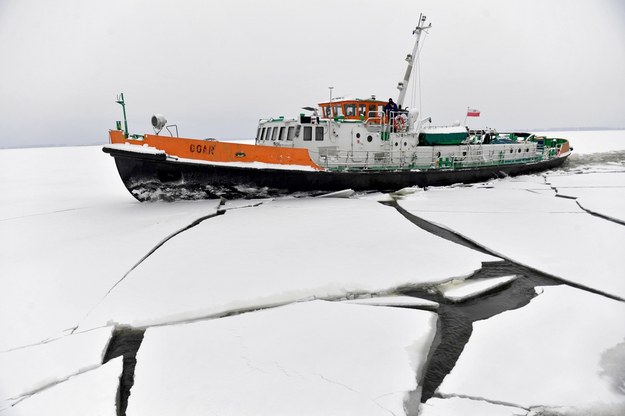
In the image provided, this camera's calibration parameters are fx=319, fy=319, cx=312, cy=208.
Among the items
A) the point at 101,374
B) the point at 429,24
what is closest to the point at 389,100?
the point at 429,24

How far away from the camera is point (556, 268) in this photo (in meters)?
4.95

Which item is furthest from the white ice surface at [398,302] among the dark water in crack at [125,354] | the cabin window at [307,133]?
the cabin window at [307,133]

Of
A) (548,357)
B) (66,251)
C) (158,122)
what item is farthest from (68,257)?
(548,357)

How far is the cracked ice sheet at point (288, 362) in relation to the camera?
2561mm

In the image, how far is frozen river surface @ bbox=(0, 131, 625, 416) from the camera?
2.66 m

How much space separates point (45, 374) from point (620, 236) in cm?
912

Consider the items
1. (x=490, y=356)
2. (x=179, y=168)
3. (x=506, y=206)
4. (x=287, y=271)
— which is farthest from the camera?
(x=179, y=168)

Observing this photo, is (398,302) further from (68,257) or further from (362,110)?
(362,110)

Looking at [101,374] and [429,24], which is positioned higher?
[429,24]

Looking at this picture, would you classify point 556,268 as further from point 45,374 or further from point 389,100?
point 389,100

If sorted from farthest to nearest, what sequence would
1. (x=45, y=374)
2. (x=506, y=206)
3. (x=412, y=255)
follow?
(x=506, y=206) → (x=412, y=255) → (x=45, y=374)

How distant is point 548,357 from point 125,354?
4212mm

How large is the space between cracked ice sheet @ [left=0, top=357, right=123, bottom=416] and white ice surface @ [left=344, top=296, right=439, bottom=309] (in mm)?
2587

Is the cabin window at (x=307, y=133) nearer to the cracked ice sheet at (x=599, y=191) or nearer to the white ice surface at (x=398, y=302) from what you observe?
the white ice surface at (x=398, y=302)
